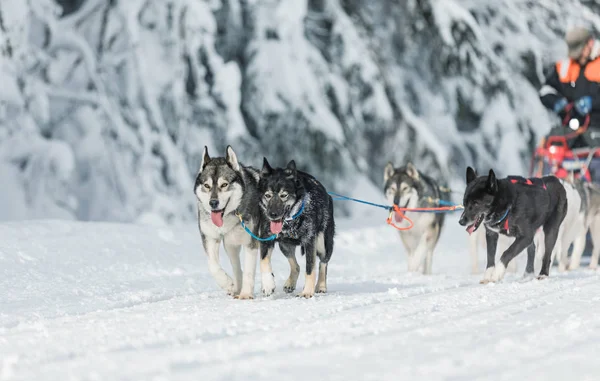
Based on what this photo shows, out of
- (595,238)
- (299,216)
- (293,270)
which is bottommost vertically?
(293,270)

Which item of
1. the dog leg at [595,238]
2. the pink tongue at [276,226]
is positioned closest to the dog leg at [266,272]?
the pink tongue at [276,226]

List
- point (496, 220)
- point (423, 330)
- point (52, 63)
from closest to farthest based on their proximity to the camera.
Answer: point (423, 330) → point (496, 220) → point (52, 63)

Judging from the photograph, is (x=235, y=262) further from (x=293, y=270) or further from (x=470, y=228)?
(x=470, y=228)

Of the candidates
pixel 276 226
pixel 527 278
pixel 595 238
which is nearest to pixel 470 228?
pixel 527 278

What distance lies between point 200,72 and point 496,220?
5.00 meters

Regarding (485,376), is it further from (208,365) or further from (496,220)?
(496,220)

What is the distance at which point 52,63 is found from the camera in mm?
8766

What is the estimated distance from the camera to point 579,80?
25.6ft

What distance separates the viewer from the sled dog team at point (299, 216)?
182 inches

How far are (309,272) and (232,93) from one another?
16.9ft

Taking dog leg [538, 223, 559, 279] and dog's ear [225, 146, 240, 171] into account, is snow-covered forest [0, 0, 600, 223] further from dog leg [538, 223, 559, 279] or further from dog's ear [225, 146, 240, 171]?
dog leg [538, 223, 559, 279]

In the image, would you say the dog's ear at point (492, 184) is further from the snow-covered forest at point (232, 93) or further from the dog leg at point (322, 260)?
the snow-covered forest at point (232, 93)

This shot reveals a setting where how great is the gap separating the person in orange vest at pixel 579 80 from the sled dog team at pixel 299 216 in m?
1.24

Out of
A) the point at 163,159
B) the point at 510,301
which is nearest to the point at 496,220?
the point at 510,301
